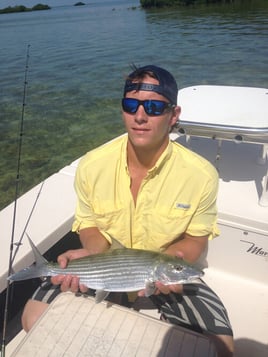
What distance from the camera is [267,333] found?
2.87 meters

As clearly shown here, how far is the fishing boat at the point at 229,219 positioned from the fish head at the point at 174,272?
105 centimetres

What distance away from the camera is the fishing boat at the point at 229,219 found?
279cm

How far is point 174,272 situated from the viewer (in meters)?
2.08

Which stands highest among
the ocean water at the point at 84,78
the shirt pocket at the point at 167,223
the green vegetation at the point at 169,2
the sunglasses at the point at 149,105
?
the green vegetation at the point at 169,2

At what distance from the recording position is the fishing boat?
279 cm

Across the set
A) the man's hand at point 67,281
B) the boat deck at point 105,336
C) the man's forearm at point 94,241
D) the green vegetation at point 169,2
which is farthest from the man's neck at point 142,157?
the green vegetation at point 169,2

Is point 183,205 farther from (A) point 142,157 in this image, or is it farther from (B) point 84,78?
(B) point 84,78

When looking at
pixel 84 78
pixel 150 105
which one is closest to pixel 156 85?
pixel 150 105

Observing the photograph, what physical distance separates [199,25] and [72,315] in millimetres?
31545

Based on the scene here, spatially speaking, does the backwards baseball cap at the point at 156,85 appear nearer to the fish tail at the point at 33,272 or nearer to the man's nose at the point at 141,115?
the man's nose at the point at 141,115

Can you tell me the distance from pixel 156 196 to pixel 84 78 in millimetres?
13337

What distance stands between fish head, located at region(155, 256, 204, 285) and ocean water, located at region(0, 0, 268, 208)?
324 cm

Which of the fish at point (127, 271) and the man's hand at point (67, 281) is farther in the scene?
the man's hand at point (67, 281)

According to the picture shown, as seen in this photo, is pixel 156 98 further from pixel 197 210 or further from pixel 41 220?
pixel 41 220
